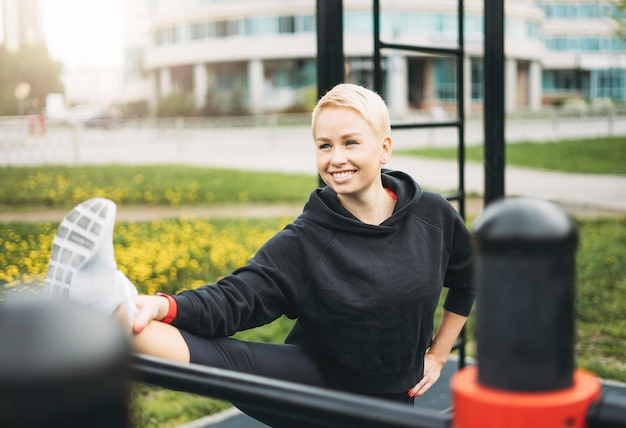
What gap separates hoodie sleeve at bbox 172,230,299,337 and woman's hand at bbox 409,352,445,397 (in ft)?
1.27

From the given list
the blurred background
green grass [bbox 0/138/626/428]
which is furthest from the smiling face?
the blurred background

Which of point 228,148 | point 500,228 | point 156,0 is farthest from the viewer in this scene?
point 156,0

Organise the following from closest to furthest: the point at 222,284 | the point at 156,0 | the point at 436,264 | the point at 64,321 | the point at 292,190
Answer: the point at 64,321 < the point at 222,284 < the point at 436,264 < the point at 292,190 < the point at 156,0

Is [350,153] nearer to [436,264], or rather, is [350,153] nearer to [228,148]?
[436,264]

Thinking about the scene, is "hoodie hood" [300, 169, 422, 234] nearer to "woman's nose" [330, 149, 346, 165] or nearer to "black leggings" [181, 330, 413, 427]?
"woman's nose" [330, 149, 346, 165]

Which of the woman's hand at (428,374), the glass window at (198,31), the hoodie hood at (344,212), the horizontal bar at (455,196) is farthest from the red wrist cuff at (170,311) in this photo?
the glass window at (198,31)

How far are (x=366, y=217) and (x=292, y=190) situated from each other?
363 inches

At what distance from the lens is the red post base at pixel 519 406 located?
2.44 ft

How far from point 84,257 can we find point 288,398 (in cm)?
54

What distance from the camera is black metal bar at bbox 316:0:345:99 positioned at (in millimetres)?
2811

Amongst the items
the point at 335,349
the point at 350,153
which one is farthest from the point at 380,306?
the point at 350,153

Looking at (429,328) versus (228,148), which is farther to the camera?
(228,148)

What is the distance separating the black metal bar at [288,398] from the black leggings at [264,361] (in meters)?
0.47

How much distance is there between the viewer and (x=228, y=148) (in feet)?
72.2
